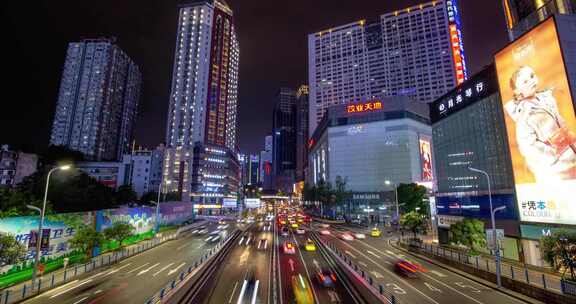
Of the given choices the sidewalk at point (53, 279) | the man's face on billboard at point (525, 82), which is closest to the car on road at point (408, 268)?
the man's face on billboard at point (525, 82)

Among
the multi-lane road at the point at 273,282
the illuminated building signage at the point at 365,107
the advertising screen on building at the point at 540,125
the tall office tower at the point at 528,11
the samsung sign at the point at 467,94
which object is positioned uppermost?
the illuminated building signage at the point at 365,107

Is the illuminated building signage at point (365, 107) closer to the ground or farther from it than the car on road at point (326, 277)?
farther from it

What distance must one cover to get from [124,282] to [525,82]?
49.7m

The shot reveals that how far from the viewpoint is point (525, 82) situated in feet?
104

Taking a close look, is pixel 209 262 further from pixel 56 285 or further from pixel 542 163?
pixel 542 163

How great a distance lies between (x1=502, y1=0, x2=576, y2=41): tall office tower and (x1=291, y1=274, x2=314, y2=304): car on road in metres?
42.9

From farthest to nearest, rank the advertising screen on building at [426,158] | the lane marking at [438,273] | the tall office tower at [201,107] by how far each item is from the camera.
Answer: the tall office tower at [201,107]
the advertising screen on building at [426,158]
the lane marking at [438,273]

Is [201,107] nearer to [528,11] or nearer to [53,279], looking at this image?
[53,279]

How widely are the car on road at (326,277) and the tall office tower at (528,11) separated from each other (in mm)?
40823

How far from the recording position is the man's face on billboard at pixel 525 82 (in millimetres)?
30812

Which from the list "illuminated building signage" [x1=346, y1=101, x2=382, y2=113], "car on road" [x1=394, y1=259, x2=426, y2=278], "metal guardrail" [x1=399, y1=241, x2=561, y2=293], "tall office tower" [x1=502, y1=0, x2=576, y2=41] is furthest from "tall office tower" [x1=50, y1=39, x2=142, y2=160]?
"tall office tower" [x1=502, y1=0, x2=576, y2=41]

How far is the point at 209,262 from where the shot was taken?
31219 millimetres

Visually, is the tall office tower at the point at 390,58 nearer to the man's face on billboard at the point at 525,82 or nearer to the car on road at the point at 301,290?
the man's face on billboard at the point at 525,82

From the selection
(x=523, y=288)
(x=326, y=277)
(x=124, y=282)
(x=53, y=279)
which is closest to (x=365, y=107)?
(x=523, y=288)
